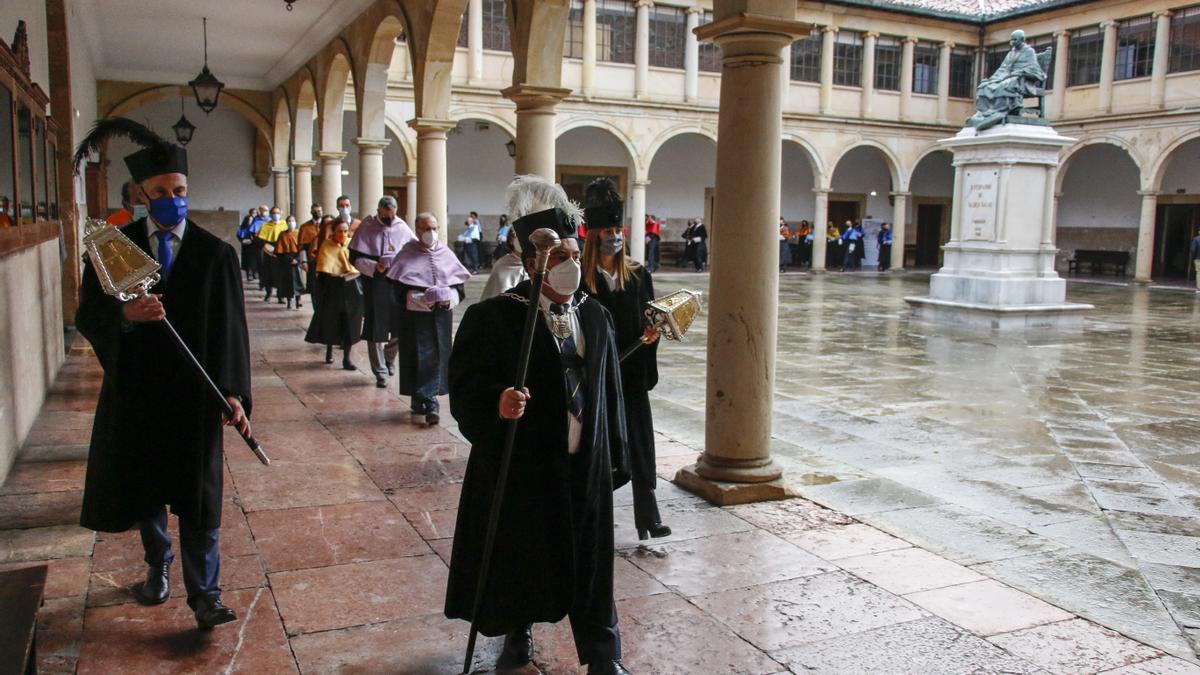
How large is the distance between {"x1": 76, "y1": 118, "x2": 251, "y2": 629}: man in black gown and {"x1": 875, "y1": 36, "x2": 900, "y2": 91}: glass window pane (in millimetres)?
27752

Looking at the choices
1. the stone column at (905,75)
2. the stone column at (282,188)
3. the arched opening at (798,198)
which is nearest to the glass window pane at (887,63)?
the stone column at (905,75)

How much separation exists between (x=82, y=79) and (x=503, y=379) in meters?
12.4

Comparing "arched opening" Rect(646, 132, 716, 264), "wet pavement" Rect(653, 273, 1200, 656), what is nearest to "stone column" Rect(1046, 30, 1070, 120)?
"arched opening" Rect(646, 132, 716, 264)

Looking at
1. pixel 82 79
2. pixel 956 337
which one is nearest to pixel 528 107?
pixel 956 337

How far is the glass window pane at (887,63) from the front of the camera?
28297 mm

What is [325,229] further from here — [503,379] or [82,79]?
[503,379]

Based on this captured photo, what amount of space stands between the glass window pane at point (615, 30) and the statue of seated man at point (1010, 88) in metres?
12.2

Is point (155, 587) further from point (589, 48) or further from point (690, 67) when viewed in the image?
point (690, 67)

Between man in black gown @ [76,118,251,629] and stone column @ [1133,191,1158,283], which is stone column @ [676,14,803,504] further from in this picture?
stone column @ [1133,191,1158,283]

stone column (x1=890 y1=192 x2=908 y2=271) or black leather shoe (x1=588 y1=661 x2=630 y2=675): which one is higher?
stone column (x1=890 y1=192 x2=908 y2=271)

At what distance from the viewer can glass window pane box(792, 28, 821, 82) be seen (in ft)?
89.2

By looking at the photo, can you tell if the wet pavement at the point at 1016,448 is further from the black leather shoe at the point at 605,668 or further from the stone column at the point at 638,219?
the stone column at the point at 638,219

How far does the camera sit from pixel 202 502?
3.23 metres

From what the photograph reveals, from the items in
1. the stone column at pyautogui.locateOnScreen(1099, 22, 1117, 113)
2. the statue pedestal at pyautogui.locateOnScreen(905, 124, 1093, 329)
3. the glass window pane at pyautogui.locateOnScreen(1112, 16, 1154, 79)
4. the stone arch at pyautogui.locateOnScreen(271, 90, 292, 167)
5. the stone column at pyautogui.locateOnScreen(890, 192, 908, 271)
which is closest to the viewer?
the statue pedestal at pyautogui.locateOnScreen(905, 124, 1093, 329)
